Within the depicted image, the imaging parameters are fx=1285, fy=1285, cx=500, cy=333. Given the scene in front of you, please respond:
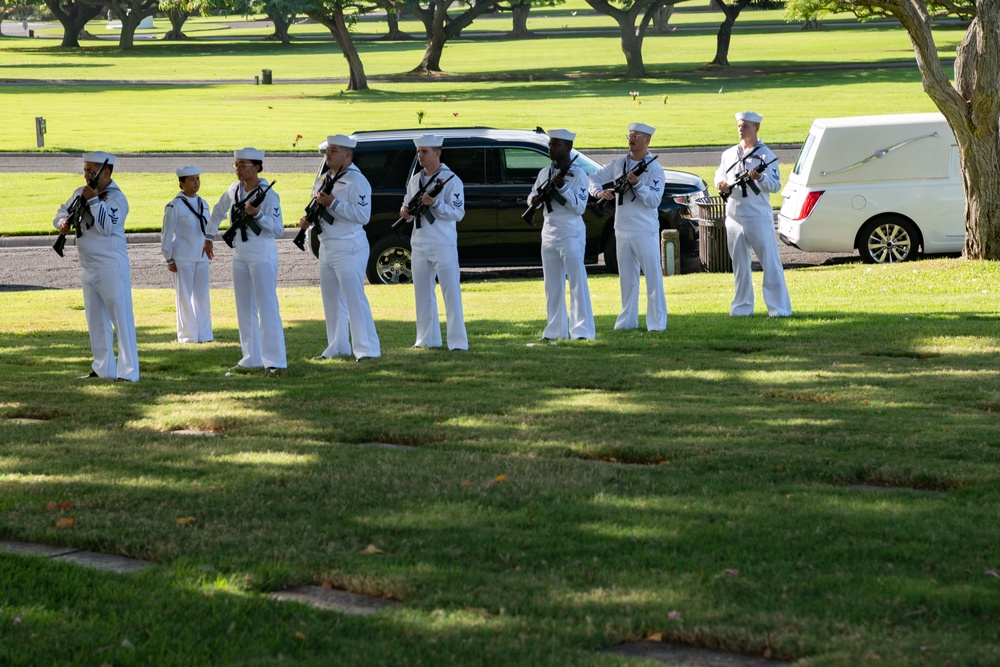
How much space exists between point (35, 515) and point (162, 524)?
2.35 feet

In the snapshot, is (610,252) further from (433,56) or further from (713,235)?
(433,56)

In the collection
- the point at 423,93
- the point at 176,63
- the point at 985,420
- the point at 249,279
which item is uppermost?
the point at 176,63

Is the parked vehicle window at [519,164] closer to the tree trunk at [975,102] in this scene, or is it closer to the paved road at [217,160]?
the tree trunk at [975,102]

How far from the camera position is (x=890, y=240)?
59.7 feet

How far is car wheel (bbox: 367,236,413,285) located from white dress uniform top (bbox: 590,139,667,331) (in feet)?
18.8

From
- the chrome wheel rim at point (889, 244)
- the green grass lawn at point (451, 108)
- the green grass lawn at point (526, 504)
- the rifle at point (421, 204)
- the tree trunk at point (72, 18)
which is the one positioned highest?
the tree trunk at point (72, 18)

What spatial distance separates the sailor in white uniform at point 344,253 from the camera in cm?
1153

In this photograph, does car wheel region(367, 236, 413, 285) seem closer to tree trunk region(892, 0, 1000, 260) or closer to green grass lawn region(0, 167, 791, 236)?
green grass lawn region(0, 167, 791, 236)

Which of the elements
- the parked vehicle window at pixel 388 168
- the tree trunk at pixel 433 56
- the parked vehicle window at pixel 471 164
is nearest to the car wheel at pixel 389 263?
the parked vehicle window at pixel 388 168

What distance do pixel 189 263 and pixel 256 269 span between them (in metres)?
3.09

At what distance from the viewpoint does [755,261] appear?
64.6ft

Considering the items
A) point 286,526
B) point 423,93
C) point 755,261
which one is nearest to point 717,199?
point 755,261

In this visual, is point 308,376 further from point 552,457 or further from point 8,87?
point 8,87

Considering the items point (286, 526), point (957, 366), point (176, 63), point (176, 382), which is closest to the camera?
point (286, 526)
